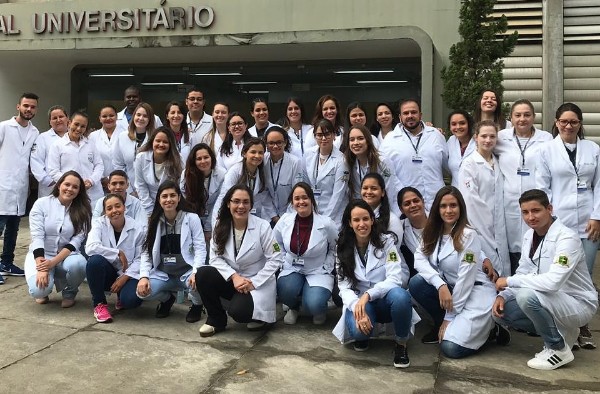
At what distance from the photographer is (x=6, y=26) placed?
1008 centimetres

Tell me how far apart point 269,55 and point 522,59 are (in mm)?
4446

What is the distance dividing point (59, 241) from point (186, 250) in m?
1.31

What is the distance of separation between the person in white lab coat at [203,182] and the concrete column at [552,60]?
5.55 metres

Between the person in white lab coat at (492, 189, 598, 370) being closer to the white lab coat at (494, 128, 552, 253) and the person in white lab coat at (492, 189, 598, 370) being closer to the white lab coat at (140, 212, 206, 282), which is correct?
the white lab coat at (494, 128, 552, 253)

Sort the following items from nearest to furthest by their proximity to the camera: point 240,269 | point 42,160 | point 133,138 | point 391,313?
point 391,313
point 240,269
point 133,138
point 42,160

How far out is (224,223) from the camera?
15.0 ft

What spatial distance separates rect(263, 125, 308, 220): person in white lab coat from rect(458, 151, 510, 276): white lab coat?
1.55 m

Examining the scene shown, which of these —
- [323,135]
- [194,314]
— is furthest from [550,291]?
[194,314]

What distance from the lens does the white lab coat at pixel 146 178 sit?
530 centimetres

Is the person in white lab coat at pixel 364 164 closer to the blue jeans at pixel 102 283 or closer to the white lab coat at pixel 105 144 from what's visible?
the blue jeans at pixel 102 283

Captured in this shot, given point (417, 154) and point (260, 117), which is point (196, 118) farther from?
point (417, 154)

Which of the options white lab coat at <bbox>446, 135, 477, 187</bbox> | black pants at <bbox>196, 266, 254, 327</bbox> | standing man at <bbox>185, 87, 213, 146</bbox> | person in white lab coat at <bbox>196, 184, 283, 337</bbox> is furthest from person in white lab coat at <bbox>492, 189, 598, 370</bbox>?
standing man at <bbox>185, 87, 213, 146</bbox>

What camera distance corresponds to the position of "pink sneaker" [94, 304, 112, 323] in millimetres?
4547

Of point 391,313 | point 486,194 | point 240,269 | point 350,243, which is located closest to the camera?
point 391,313
